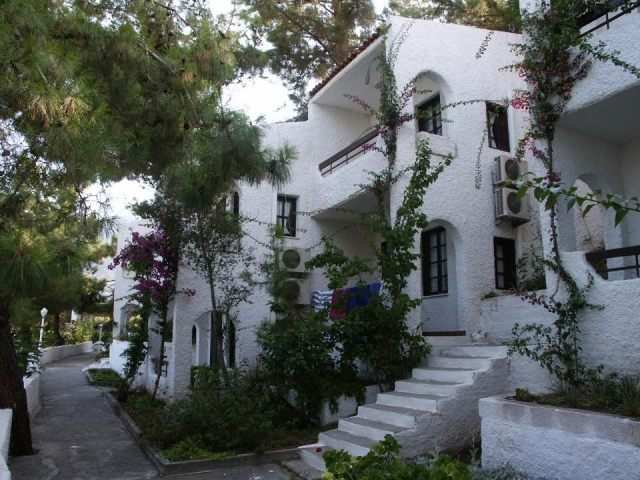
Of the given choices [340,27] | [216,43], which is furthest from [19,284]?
[340,27]

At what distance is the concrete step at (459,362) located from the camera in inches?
301

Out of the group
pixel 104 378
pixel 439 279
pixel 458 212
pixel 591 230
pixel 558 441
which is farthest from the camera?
pixel 104 378

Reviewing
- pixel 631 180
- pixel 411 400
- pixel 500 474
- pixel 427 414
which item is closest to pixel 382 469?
pixel 500 474

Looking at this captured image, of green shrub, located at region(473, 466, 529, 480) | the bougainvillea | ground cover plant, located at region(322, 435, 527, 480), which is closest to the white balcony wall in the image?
green shrub, located at region(473, 466, 529, 480)

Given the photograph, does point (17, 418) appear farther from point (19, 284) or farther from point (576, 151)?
point (576, 151)

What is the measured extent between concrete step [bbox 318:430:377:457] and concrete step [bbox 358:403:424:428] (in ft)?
1.33

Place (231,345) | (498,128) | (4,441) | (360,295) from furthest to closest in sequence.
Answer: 1. (231,345)
2. (498,128)
3. (360,295)
4. (4,441)

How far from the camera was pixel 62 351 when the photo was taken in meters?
30.0

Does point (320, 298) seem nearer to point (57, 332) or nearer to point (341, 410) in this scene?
point (341, 410)

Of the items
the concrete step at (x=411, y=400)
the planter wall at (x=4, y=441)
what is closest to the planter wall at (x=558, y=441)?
the concrete step at (x=411, y=400)

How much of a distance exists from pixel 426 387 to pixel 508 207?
14.3 ft

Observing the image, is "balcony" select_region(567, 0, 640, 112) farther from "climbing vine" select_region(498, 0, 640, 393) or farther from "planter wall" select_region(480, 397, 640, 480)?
"planter wall" select_region(480, 397, 640, 480)

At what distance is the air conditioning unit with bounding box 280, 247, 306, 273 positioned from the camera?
39.5 feet

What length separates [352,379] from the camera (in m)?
9.36
